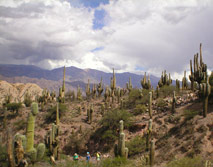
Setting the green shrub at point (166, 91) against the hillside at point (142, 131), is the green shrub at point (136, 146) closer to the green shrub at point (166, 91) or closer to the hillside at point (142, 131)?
the hillside at point (142, 131)

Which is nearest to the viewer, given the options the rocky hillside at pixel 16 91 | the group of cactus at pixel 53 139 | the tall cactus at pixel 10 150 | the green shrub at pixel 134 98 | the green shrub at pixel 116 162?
the tall cactus at pixel 10 150

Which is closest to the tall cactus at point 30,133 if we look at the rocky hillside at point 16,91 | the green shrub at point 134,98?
the green shrub at point 134,98

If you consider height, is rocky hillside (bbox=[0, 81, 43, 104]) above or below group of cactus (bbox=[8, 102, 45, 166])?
above

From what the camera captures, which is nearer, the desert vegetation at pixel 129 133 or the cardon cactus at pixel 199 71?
the desert vegetation at pixel 129 133

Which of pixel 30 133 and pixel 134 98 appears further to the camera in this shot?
pixel 134 98

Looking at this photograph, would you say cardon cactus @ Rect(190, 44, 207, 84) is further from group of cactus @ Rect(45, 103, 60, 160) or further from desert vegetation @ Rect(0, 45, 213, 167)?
group of cactus @ Rect(45, 103, 60, 160)

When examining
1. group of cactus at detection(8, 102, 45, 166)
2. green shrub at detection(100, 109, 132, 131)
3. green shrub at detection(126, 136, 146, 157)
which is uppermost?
group of cactus at detection(8, 102, 45, 166)

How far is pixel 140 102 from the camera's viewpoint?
3123cm

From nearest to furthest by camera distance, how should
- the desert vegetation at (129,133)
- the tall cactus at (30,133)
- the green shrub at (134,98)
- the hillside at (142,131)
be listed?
the tall cactus at (30,133)
the desert vegetation at (129,133)
the hillside at (142,131)
the green shrub at (134,98)

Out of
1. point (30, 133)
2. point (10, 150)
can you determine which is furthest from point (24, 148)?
point (10, 150)

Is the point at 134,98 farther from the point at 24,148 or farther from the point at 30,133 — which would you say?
the point at 24,148

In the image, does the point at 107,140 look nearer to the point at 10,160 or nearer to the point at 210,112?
the point at 210,112

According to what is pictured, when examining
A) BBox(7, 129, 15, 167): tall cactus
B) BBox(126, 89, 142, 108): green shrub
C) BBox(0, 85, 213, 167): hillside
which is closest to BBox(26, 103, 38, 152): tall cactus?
BBox(7, 129, 15, 167): tall cactus

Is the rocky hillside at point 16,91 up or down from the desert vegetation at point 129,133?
up
